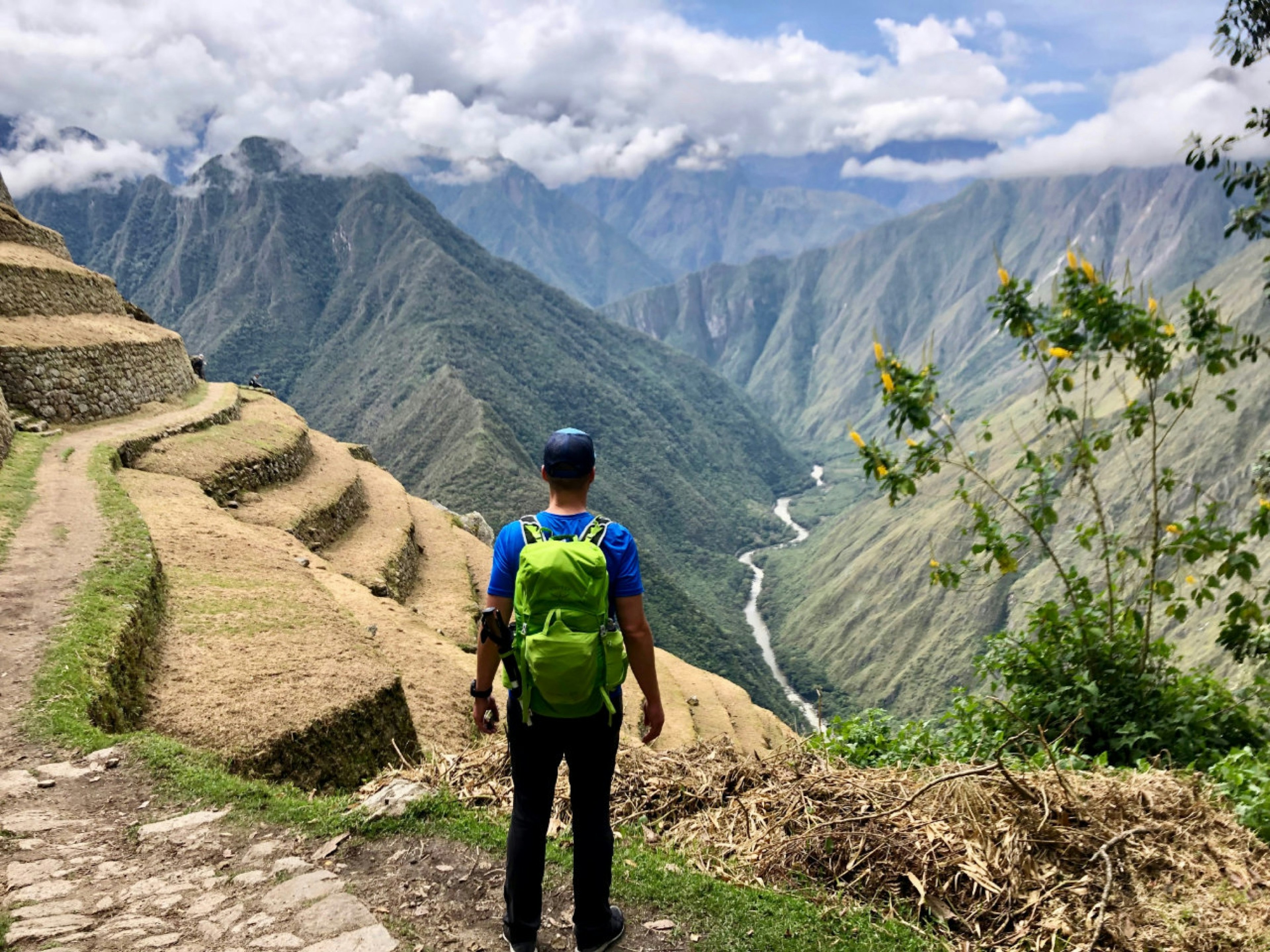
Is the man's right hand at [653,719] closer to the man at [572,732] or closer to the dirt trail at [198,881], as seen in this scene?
the man at [572,732]

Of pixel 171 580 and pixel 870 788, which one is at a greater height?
pixel 171 580

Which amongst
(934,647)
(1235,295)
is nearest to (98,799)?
(934,647)

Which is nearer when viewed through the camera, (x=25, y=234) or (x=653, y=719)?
(x=653, y=719)

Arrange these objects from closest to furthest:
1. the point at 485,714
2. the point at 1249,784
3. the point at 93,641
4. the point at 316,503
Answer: the point at 485,714
the point at 1249,784
the point at 93,641
the point at 316,503

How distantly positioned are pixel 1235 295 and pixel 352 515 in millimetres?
236436

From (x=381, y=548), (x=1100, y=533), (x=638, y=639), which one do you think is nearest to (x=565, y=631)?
(x=638, y=639)

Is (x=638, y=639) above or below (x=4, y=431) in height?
below

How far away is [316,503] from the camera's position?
26.5m

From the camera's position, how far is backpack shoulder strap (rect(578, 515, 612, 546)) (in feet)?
15.6

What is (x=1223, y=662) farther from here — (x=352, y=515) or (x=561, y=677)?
(x=561, y=677)

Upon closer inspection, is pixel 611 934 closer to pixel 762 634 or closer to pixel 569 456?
pixel 569 456

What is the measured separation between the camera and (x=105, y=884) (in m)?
5.51

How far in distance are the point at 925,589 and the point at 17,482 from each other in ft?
498

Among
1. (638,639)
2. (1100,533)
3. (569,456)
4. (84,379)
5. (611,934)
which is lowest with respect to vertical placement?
(611,934)
